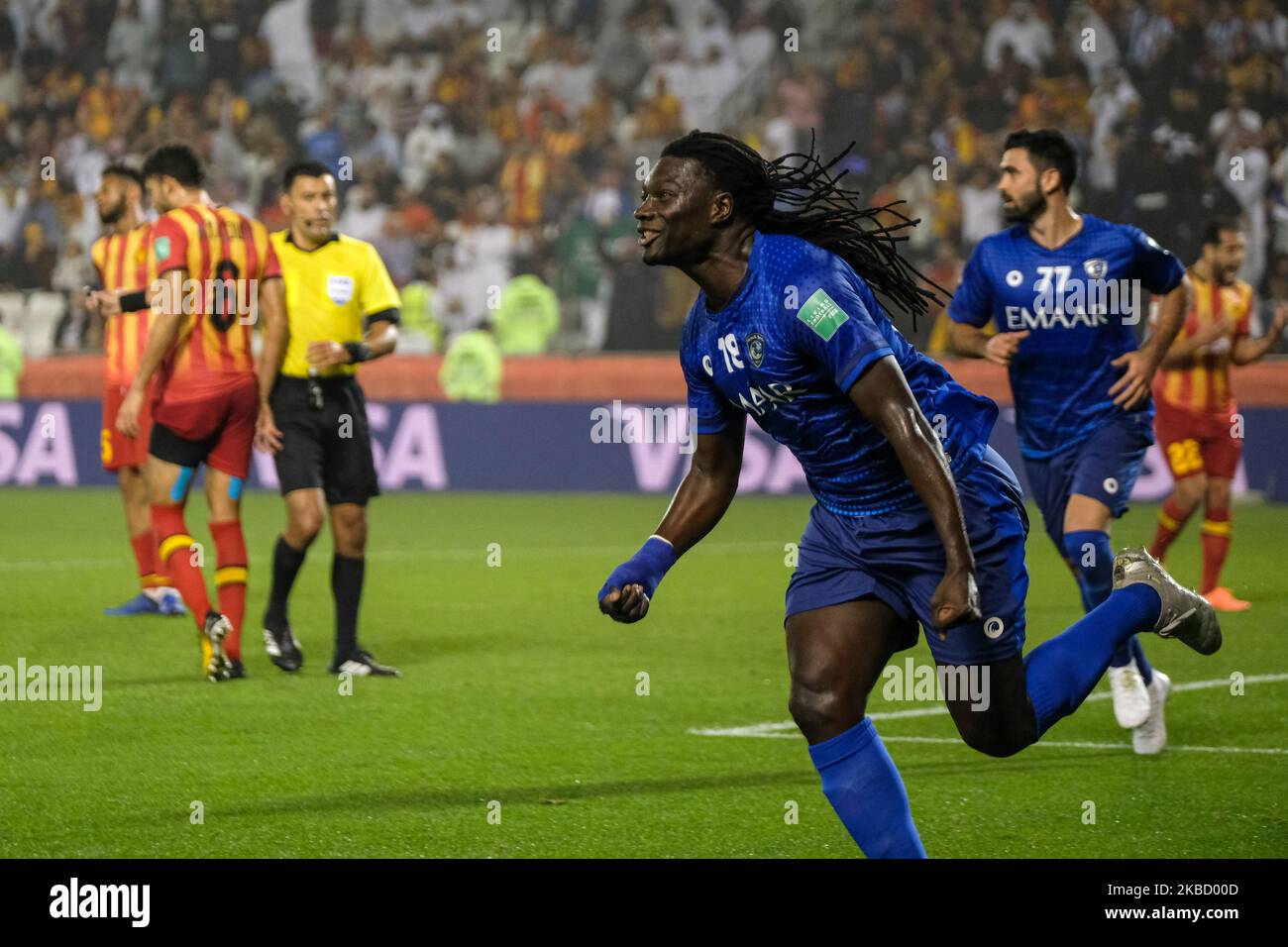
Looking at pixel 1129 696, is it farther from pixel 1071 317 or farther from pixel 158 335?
pixel 158 335

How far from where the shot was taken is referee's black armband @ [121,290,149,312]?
9188 millimetres

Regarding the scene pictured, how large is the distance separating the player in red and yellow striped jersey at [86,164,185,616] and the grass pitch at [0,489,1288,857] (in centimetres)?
41

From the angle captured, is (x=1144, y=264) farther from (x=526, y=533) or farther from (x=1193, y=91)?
(x=1193, y=91)

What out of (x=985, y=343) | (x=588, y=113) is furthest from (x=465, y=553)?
(x=588, y=113)

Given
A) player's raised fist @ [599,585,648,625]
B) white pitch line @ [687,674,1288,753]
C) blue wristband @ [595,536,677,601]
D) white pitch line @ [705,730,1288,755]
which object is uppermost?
blue wristband @ [595,536,677,601]

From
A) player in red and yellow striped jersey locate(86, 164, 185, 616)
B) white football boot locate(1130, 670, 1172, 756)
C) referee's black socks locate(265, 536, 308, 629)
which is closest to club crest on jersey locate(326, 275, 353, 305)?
referee's black socks locate(265, 536, 308, 629)

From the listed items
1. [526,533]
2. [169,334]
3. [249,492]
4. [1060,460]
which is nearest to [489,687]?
[169,334]

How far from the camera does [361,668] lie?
29.4 feet

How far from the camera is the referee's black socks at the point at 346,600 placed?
8953 millimetres

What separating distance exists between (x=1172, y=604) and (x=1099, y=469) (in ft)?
6.46

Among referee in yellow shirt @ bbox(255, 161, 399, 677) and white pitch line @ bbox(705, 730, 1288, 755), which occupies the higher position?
referee in yellow shirt @ bbox(255, 161, 399, 677)

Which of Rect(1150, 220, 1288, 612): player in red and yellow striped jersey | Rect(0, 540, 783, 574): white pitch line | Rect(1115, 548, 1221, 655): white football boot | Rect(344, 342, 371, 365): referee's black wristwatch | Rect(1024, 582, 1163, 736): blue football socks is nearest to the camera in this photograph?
Rect(1024, 582, 1163, 736): blue football socks

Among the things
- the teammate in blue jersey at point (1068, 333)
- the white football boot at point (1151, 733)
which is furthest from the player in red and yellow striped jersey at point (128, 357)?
the white football boot at point (1151, 733)

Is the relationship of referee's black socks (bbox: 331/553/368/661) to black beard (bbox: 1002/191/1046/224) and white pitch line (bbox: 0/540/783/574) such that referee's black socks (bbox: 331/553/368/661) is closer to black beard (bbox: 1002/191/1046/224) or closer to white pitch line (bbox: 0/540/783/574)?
black beard (bbox: 1002/191/1046/224)
